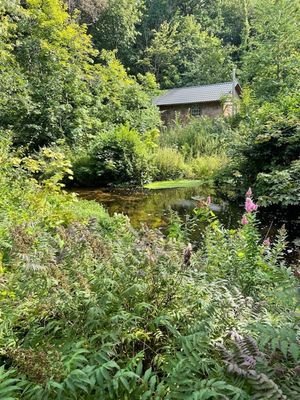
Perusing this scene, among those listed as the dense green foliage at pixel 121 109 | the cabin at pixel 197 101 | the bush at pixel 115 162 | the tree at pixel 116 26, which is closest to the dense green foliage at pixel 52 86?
the dense green foliage at pixel 121 109

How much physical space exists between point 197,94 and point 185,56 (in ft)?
17.6

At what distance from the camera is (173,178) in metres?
11.3

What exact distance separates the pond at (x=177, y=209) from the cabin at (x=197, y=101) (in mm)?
10221

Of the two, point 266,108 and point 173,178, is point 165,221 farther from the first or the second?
point 173,178

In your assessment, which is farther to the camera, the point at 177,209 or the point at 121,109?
the point at 121,109

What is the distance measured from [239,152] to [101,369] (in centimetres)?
651

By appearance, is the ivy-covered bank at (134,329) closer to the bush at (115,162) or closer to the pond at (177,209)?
the pond at (177,209)

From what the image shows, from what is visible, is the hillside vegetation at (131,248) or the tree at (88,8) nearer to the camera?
the hillside vegetation at (131,248)

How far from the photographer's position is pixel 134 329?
64.4 inches

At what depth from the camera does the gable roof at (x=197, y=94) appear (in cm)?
1905

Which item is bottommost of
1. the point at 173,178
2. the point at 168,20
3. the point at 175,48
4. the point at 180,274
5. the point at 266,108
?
the point at 180,274

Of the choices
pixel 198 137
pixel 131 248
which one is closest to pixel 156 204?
pixel 131 248

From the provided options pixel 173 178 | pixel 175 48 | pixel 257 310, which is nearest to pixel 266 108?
pixel 173 178

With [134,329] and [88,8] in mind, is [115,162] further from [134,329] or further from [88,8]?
[88,8]
